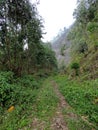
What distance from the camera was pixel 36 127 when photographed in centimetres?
499

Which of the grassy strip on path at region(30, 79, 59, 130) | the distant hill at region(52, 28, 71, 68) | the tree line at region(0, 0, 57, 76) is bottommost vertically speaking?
the grassy strip on path at region(30, 79, 59, 130)

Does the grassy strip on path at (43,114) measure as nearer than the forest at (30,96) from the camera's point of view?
Yes

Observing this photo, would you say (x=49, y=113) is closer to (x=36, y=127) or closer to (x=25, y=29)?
(x=36, y=127)

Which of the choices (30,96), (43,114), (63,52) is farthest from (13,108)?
(63,52)

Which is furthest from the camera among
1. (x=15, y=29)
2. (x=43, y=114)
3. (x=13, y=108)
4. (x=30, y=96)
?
(x=15, y=29)

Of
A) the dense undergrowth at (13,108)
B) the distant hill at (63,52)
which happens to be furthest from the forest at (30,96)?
the distant hill at (63,52)

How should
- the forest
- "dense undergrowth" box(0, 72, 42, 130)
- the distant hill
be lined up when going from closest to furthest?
the forest < "dense undergrowth" box(0, 72, 42, 130) < the distant hill

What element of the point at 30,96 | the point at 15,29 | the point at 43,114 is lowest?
the point at 43,114

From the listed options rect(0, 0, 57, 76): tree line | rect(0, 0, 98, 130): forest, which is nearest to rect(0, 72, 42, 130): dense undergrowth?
rect(0, 0, 98, 130): forest

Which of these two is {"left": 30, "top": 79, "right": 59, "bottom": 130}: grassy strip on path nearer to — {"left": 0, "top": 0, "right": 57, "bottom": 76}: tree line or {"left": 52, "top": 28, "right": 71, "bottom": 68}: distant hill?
{"left": 0, "top": 0, "right": 57, "bottom": 76}: tree line

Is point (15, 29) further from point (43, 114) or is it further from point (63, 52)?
point (63, 52)

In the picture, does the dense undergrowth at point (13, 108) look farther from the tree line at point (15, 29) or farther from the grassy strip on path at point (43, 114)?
the tree line at point (15, 29)

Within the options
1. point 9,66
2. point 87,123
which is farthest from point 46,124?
point 9,66

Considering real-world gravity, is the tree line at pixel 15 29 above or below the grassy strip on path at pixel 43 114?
above
